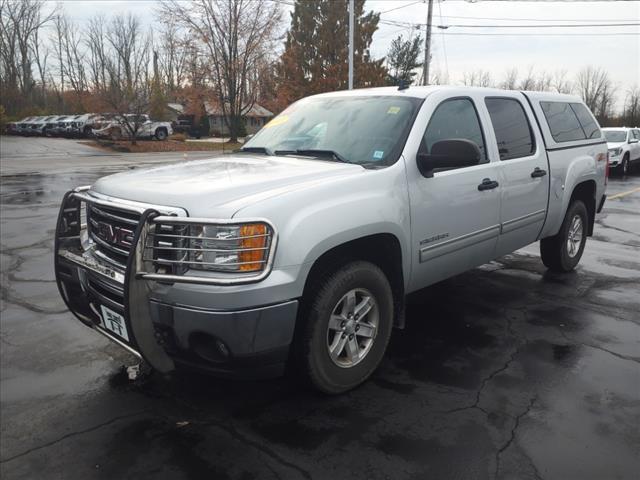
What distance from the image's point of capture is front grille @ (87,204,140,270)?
9.34 ft

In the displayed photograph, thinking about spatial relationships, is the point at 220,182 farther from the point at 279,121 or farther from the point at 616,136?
the point at 616,136

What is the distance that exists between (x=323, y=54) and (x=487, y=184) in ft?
127

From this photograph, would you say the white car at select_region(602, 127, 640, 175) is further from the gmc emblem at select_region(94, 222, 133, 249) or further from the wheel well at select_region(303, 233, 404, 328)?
the gmc emblem at select_region(94, 222, 133, 249)

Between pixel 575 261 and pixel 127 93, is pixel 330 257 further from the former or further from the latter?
pixel 127 93

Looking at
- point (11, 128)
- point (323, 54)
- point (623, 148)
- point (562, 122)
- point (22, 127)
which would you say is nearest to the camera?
point (562, 122)

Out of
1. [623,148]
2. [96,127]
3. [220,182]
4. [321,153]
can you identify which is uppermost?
[96,127]

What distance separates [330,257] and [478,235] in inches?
63.4

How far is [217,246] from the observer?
2.54 metres

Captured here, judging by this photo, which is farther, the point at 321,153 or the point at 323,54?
the point at 323,54

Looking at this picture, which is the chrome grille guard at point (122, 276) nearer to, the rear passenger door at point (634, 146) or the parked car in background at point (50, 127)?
the rear passenger door at point (634, 146)

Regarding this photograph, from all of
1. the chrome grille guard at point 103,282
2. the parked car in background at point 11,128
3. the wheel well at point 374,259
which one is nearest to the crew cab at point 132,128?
the parked car in background at point 11,128

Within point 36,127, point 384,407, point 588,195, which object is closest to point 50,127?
point 36,127

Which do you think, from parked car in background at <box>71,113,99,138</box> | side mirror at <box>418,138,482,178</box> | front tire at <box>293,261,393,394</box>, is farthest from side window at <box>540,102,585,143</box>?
parked car in background at <box>71,113,99,138</box>

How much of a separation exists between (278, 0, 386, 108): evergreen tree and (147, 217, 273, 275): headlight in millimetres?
37785
